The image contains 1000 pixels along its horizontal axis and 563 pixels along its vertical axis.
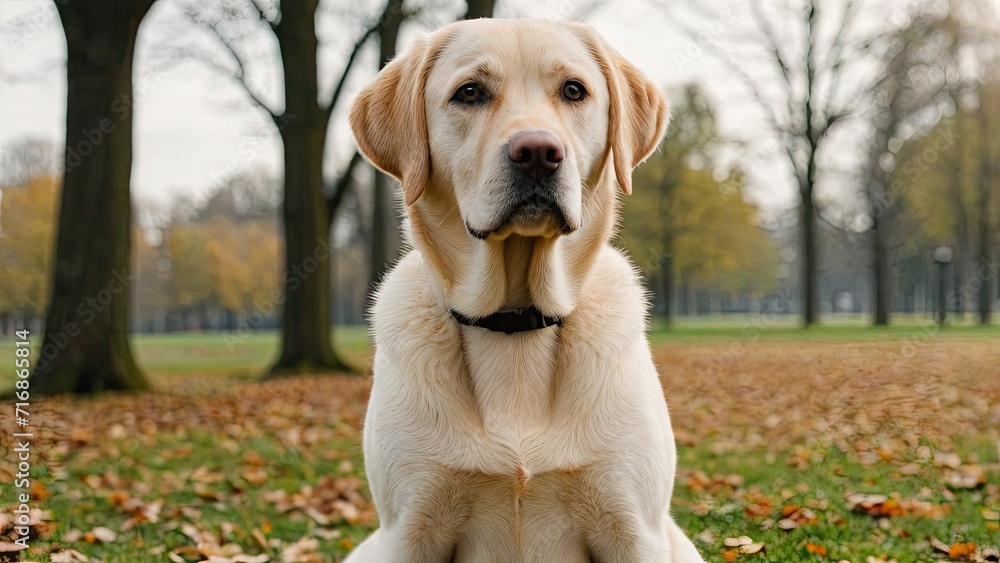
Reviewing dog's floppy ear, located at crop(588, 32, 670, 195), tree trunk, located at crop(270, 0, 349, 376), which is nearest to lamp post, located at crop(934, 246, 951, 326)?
tree trunk, located at crop(270, 0, 349, 376)

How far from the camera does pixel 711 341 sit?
20.4 m

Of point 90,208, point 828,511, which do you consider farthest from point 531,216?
point 90,208

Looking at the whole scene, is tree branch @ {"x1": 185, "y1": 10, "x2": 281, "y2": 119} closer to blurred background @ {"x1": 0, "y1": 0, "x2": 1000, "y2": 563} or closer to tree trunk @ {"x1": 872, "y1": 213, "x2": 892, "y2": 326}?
blurred background @ {"x1": 0, "y1": 0, "x2": 1000, "y2": 563}

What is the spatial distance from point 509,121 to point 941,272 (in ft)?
64.5

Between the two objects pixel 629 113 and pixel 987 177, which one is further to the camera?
pixel 987 177

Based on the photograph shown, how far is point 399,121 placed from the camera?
9.83ft

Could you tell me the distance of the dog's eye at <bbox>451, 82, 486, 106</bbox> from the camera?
2823mm

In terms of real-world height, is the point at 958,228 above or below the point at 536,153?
above

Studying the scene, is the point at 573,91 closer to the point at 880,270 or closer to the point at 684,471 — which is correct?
the point at 684,471

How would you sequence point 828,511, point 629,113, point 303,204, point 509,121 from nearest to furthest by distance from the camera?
point 509,121
point 629,113
point 828,511
point 303,204

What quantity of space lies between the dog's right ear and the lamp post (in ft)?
59.9

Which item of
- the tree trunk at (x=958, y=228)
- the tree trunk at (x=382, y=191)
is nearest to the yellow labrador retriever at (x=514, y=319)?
the tree trunk at (x=382, y=191)

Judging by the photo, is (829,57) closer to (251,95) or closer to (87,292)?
(251,95)

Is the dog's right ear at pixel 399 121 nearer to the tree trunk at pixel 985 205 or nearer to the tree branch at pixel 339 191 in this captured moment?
the tree branch at pixel 339 191
